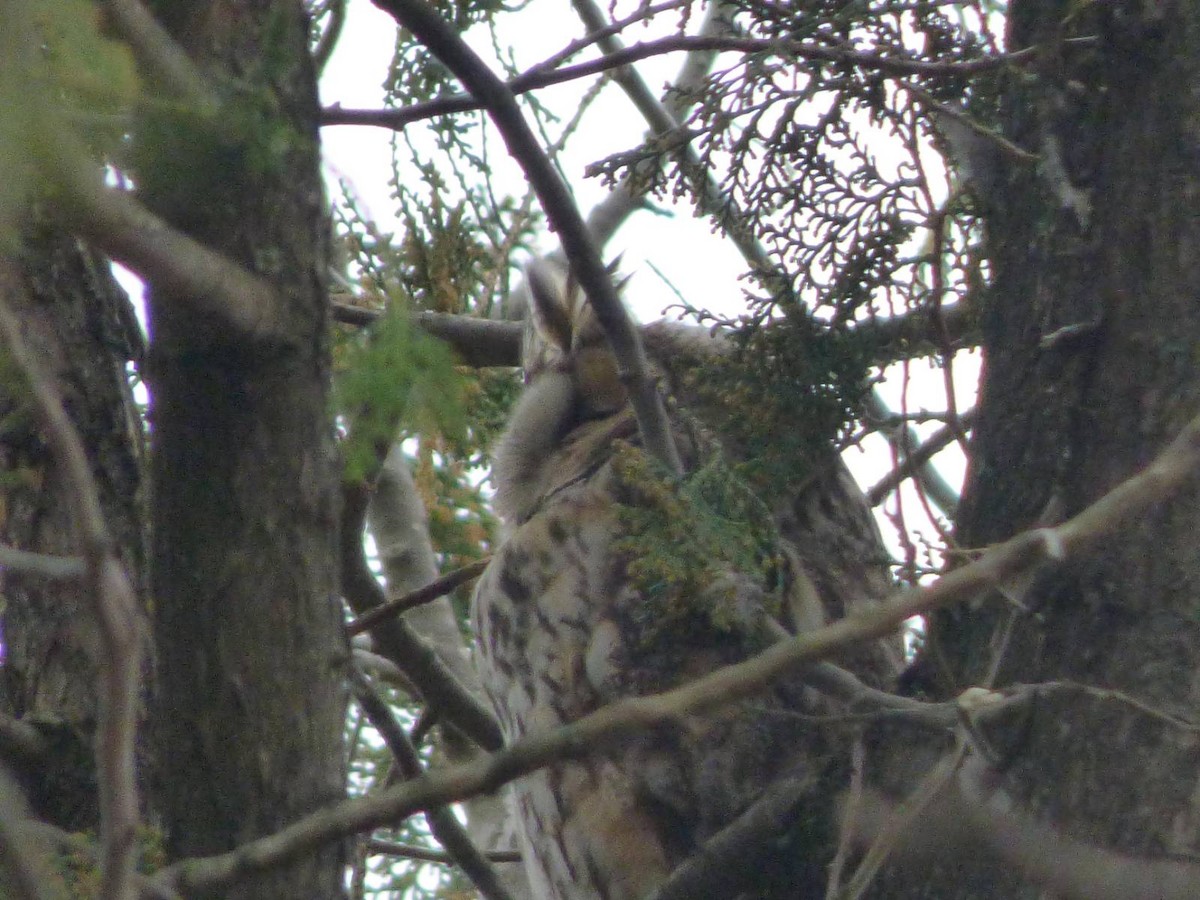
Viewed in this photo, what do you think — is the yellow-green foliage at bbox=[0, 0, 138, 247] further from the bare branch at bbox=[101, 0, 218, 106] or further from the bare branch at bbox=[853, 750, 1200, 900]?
the bare branch at bbox=[853, 750, 1200, 900]

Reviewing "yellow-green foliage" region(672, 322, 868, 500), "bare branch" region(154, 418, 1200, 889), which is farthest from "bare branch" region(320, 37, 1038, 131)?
"bare branch" region(154, 418, 1200, 889)

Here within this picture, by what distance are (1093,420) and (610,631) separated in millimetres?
1153

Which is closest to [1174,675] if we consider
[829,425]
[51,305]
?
[829,425]

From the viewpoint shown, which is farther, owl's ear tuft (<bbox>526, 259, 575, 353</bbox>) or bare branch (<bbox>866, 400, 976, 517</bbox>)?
owl's ear tuft (<bbox>526, 259, 575, 353</bbox>)

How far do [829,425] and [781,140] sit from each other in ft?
1.62

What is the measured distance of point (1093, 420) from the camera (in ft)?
7.36

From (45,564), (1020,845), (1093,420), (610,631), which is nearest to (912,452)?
(1093,420)

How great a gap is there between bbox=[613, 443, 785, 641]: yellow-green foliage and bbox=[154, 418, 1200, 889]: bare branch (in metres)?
0.77

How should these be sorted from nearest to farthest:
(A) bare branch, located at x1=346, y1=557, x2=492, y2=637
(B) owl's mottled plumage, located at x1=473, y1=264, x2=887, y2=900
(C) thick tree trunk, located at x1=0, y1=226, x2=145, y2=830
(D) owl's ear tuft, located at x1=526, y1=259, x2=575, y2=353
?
1. (C) thick tree trunk, located at x1=0, y1=226, x2=145, y2=830
2. (A) bare branch, located at x1=346, y1=557, x2=492, y2=637
3. (B) owl's mottled plumage, located at x1=473, y1=264, x2=887, y2=900
4. (D) owl's ear tuft, located at x1=526, y1=259, x2=575, y2=353

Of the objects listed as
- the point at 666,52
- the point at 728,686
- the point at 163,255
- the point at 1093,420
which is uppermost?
the point at 666,52

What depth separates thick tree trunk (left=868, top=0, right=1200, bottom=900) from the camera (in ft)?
6.67

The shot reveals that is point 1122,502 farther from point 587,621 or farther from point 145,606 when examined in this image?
point 587,621

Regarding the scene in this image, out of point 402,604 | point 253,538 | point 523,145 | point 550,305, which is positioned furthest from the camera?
point 550,305

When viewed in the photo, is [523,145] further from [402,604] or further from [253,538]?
[402,604]
